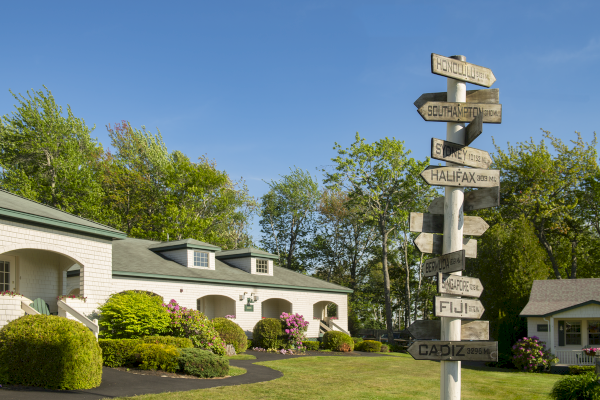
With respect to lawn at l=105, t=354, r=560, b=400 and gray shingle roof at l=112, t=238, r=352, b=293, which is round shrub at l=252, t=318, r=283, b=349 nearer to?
gray shingle roof at l=112, t=238, r=352, b=293

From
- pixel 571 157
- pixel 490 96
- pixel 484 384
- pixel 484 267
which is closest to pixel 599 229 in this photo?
pixel 571 157

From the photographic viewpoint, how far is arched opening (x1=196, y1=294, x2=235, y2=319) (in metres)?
26.9

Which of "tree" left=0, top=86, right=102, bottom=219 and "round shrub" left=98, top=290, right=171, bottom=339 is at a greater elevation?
"tree" left=0, top=86, right=102, bottom=219

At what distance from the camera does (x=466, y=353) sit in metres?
5.36

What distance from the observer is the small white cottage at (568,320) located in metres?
23.8

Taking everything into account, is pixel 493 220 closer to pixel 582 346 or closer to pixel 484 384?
pixel 582 346

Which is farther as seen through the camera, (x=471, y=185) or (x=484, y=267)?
(x=484, y=267)

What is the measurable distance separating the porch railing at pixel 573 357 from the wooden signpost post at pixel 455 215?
865 inches

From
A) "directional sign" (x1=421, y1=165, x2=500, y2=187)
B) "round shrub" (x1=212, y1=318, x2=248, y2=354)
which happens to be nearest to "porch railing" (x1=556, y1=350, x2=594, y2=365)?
"round shrub" (x1=212, y1=318, x2=248, y2=354)

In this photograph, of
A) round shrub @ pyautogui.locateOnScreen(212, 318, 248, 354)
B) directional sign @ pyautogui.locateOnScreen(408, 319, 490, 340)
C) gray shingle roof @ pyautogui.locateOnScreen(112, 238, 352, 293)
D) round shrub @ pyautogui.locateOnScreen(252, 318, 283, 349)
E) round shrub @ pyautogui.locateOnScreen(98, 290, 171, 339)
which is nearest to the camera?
directional sign @ pyautogui.locateOnScreen(408, 319, 490, 340)

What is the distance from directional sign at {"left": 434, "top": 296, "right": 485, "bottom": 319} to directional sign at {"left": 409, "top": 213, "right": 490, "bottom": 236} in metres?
0.79

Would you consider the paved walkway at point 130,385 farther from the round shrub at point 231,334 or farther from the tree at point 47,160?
the tree at point 47,160

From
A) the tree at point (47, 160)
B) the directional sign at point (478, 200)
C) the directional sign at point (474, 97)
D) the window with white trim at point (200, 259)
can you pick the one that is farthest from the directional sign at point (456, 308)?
the tree at point (47, 160)

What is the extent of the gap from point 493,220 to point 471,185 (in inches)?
1435
